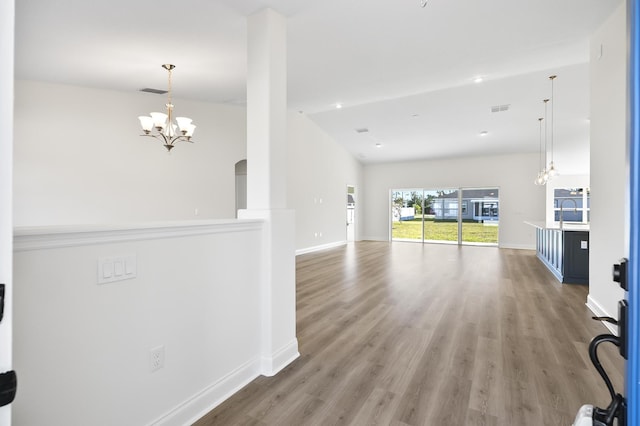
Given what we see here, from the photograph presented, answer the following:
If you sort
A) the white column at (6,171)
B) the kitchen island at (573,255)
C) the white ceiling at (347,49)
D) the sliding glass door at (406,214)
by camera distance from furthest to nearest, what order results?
the sliding glass door at (406,214) → the kitchen island at (573,255) → the white ceiling at (347,49) → the white column at (6,171)

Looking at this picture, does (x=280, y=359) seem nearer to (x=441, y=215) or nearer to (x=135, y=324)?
(x=135, y=324)

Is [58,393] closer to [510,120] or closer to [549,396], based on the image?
[549,396]

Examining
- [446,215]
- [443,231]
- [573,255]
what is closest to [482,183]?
[446,215]

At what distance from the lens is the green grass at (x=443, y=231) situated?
10.4 m

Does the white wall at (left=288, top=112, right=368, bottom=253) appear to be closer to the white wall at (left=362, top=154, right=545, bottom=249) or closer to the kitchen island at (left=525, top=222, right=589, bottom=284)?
the white wall at (left=362, top=154, right=545, bottom=249)

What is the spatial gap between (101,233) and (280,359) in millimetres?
1575

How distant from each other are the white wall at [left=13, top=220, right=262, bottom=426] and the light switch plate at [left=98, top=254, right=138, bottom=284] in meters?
0.02

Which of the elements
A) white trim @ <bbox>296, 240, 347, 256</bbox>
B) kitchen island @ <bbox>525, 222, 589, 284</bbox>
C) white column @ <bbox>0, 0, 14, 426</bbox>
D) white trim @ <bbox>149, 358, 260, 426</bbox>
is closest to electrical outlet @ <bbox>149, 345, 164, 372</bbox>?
white trim @ <bbox>149, 358, 260, 426</bbox>

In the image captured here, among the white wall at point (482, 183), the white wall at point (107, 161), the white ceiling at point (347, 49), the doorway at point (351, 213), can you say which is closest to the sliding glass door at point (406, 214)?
the white wall at point (482, 183)

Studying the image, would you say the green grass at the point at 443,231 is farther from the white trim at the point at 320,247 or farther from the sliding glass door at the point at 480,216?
the white trim at the point at 320,247

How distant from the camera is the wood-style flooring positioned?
74.1 inches

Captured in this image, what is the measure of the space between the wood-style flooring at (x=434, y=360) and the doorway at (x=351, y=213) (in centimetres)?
652

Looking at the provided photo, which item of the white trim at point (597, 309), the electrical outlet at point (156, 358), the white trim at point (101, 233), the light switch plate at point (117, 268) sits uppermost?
the white trim at point (101, 233)

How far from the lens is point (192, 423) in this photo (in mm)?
1799
